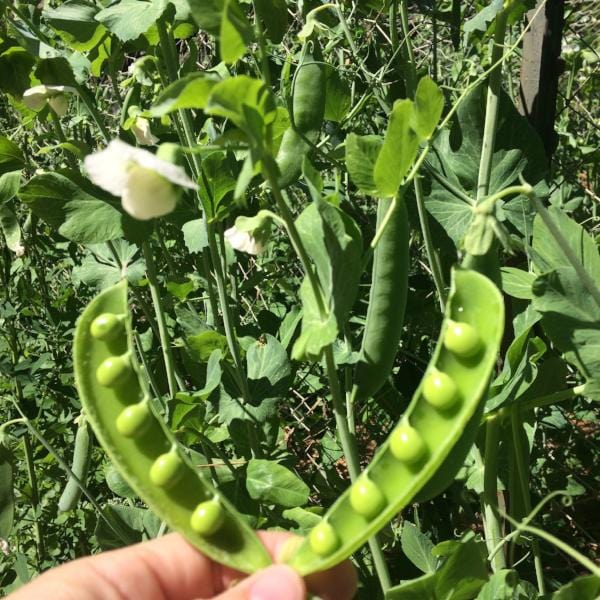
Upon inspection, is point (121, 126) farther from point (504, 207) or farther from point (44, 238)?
point (44, 238)

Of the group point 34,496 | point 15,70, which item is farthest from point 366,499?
point 34,496

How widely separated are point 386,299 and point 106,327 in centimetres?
34

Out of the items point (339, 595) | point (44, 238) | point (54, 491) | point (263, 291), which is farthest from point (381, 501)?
point (44, 238)

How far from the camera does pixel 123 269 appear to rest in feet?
4.25

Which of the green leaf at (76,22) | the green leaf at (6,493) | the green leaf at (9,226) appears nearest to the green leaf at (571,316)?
the green leaf at (76,22)

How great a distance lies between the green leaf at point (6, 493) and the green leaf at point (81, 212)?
1.32 feet

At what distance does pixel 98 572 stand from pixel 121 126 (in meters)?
0.74

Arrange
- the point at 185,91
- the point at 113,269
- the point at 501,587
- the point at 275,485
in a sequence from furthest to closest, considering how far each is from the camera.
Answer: the point at 113,269
the point at 275,485
the point at 501,587
the point at 185,91

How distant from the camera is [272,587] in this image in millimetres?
741

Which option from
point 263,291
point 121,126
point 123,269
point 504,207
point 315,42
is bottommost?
point 263,291

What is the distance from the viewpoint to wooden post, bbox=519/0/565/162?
1.28 meters

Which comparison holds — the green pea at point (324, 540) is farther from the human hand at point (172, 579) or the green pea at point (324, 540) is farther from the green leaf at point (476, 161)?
the green leaf at point (476, 161)

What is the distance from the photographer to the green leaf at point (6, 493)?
3.83 ft

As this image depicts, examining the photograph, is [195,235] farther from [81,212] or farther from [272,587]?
[272,587]
